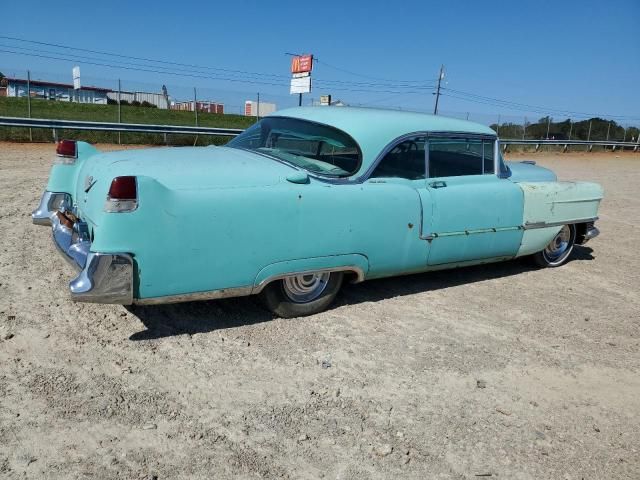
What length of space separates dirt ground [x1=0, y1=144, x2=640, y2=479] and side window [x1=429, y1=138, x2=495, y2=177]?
1032 mm

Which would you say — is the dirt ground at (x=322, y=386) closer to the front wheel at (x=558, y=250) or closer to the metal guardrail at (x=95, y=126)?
the front wheel at (x=558, y=250)

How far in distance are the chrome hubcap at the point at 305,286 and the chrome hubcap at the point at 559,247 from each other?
2.77 metres

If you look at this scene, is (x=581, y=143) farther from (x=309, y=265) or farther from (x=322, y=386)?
(x=322, y=386)

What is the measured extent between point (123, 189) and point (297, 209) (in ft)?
3.41

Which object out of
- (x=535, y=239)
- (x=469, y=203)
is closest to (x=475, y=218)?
(x=469, y=203)

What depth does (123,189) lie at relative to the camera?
2854 mm

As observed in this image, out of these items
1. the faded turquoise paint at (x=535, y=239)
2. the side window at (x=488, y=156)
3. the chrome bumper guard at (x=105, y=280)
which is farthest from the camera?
the faded turquoise paint at (x=535, y=239)

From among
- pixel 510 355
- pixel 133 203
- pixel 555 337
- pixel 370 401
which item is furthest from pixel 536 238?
pixel 133 203

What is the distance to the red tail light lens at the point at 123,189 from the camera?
2.85 metres

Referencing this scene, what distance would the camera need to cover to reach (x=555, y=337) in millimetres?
3793

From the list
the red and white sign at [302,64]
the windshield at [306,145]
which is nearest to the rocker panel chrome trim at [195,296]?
the windshield at [306,145]

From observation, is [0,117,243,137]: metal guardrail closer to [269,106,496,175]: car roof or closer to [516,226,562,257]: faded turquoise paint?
[269,106,496,175]: car roof

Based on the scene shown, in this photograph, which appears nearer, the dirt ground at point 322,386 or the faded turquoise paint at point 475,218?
the dirt ground at point 322,386

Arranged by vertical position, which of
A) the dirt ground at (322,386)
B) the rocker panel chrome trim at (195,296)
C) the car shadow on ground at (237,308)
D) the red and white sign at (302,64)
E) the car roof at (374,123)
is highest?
the red and white sign at (302,64)
